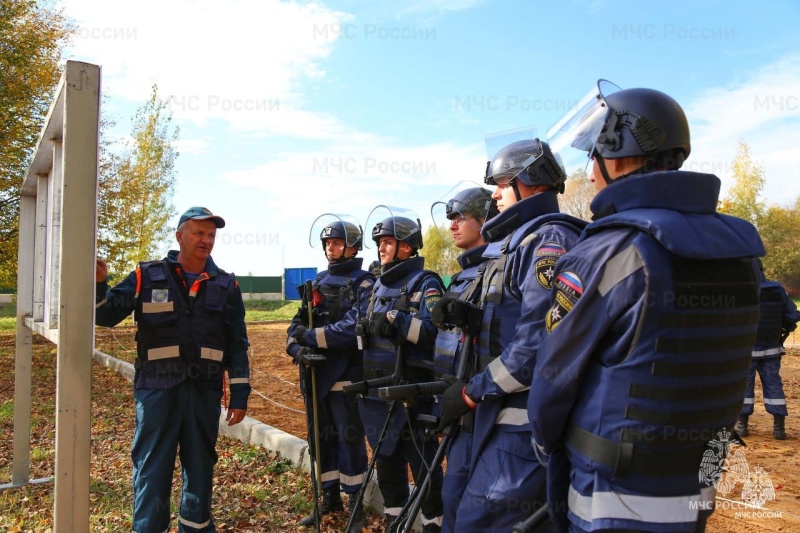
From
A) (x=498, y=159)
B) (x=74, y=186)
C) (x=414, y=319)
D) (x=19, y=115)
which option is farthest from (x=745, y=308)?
(x=19, y=115)

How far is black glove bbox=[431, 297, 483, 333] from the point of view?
2.98 metres

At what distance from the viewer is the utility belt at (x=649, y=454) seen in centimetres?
184

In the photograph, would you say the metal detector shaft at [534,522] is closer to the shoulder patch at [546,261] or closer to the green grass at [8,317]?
the shoulder patch at [546,261]

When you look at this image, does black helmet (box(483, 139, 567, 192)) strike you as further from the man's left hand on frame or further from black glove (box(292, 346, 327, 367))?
the man's left hand on frame

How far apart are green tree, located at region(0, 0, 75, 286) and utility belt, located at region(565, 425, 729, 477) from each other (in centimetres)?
1424

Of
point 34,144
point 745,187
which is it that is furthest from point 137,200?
point 745,187

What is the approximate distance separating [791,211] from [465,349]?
5617cm

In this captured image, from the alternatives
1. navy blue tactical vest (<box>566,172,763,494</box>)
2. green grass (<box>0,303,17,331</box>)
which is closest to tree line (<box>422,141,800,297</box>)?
green grass (<box>0,303,17,331</box>)

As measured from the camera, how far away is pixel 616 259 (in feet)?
6.29

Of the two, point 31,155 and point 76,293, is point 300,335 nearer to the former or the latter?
point 76,293

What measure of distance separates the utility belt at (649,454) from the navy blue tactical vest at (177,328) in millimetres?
2964

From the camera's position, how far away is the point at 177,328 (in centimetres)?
409

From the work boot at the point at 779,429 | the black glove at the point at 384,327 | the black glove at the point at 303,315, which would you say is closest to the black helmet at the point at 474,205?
the black glove at the point at 384,327

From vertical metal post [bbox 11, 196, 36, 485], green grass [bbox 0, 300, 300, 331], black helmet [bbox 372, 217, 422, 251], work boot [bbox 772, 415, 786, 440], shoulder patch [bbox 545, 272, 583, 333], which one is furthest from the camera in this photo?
green grass [bbox 0, 300, 300, 331]
